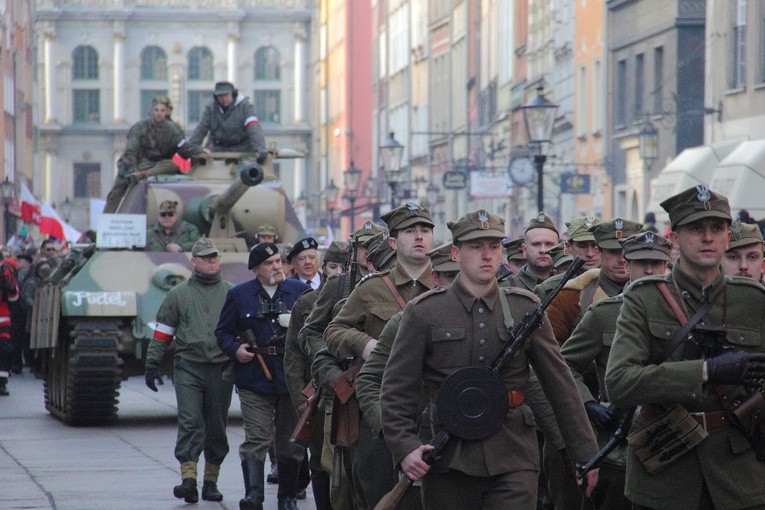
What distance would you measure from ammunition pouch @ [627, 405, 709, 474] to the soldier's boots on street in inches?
262

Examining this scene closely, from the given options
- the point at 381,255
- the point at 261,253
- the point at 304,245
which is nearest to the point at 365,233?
the point at 381,255

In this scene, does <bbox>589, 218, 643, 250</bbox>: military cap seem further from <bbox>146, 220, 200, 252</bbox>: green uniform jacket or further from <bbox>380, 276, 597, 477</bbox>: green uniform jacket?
<bbox>146, 220, 200, 252</bbox>: green uniform jacket

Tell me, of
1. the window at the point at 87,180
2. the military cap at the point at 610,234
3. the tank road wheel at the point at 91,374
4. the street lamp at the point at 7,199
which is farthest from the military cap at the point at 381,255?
the window at the point at 87,180

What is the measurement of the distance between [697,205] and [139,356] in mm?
12715

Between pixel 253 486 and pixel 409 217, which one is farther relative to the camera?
pixel 253 486

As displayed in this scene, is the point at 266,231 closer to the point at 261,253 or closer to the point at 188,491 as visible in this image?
the point at 261,253

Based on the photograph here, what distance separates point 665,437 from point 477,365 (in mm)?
908

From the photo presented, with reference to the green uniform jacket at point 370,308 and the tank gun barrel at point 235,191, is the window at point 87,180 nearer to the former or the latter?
the tank gun barrel at point 235,191

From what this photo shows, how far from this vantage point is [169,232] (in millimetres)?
20953

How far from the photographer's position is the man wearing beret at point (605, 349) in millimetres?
8445

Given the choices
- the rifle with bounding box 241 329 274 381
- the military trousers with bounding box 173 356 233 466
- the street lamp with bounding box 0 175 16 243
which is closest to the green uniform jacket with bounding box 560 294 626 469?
the rifle with bounding box 241 329 274 381

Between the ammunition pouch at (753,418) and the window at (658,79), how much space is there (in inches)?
1111

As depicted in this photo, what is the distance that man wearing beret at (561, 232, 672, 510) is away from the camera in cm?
845

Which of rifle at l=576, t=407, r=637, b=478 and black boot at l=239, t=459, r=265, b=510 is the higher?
rifle at l=576, t=407, r=637, b=478
